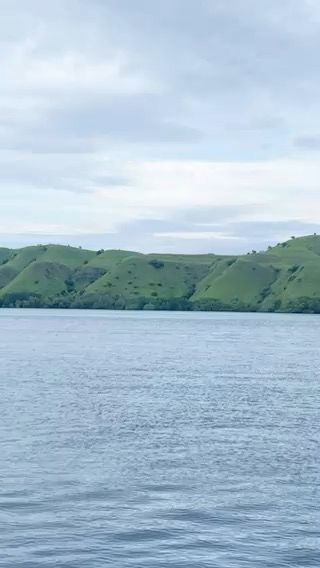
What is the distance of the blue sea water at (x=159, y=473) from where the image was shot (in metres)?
28.7

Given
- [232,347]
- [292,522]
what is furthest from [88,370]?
[292,522]

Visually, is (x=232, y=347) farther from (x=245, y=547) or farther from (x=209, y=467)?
(x=245, y=547)

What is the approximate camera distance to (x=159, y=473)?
39.2 m

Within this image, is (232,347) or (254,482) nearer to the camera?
(254,482)

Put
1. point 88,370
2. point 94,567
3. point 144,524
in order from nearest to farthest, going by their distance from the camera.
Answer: point 94,567 → point 144,524 → point 88,370

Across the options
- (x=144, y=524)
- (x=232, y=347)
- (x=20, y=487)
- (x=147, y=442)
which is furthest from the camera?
(x=232, y=347)

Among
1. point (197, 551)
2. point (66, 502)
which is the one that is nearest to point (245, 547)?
point (197, 551)

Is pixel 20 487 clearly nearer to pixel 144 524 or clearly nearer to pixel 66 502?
pixel 66 502

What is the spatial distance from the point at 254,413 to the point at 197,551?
32.3 meters

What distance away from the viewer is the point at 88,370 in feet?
322

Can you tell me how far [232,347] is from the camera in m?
145

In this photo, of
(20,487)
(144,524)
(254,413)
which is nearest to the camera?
(144,524)

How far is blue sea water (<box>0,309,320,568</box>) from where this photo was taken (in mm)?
28656

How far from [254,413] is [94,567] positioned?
1368 inches
